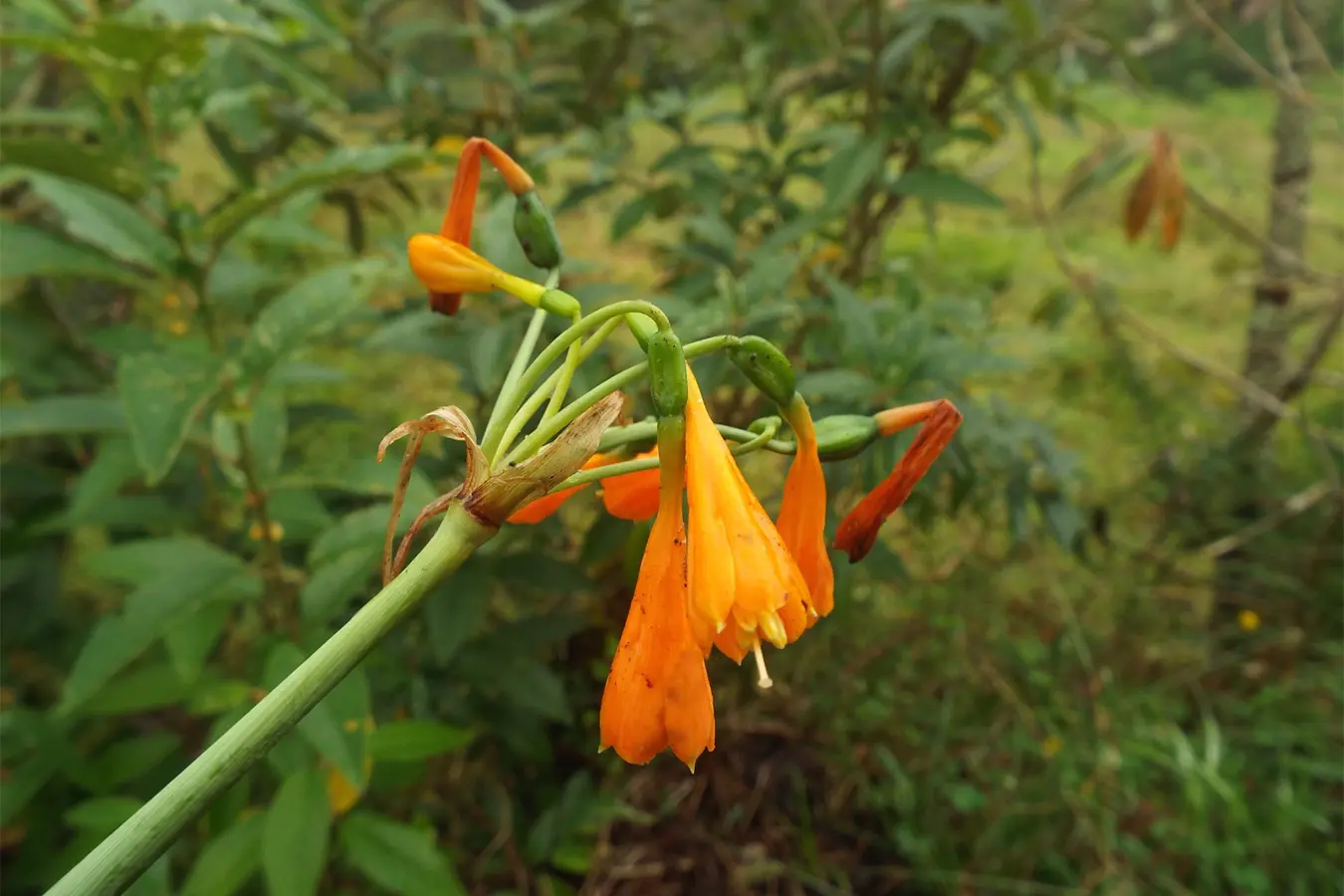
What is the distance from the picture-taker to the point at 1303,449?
2.61m

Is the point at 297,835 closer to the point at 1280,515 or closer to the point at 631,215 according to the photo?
the point at 631,215

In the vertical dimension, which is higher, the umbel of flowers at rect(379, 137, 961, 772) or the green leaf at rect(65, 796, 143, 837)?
the umbel of flowers at rect(379, 137, 961, 772)

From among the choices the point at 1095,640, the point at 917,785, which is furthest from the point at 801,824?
the point at 1095,640

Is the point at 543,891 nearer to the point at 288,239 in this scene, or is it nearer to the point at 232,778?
the point at 288,239

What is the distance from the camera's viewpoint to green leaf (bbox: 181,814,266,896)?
96 cm

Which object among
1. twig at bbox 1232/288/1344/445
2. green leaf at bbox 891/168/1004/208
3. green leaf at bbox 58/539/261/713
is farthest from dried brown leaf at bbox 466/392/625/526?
twig at bbox 1232/288/1344/445

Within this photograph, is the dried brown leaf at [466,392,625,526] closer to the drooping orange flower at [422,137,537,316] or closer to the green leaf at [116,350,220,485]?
the drooping orange flower at [422,137,537,316]

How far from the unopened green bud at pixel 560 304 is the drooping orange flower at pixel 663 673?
110 mm

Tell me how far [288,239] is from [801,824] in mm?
1182

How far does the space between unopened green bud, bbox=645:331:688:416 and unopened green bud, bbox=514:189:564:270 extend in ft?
0.62

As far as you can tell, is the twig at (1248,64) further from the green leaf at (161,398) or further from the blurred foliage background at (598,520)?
the green leaf at (161,398)

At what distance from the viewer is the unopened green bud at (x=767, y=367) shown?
467 mm

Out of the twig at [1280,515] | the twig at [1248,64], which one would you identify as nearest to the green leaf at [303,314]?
the twig at [1248,64]

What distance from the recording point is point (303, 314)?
3.05ft
